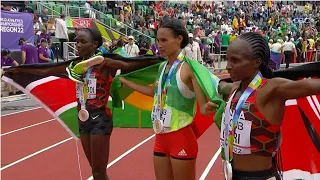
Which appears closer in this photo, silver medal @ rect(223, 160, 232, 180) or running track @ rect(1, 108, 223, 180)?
silver medal @ rect(223, 160, 232, 180)

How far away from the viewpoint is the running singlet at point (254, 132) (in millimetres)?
2598

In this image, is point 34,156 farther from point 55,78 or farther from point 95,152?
point 95,152

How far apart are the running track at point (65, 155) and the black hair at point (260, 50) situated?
138 inches

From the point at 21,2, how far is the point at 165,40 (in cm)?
1633

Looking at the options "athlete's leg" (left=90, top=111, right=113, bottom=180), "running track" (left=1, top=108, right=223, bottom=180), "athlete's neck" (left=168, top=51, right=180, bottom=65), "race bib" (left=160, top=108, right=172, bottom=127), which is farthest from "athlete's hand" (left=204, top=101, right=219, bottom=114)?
"running track" (left=1, top=108, right=223, bottom=180)

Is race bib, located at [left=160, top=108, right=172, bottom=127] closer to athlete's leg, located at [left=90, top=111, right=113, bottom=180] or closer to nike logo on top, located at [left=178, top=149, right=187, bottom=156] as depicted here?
nike logo on top, located at [left=178, top=149, right=187, bottom=156]

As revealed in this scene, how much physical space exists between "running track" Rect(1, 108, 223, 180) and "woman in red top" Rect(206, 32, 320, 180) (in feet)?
11.2

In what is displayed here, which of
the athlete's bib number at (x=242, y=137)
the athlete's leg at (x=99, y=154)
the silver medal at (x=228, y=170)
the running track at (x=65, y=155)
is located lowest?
the running track at (x=65, y=155)

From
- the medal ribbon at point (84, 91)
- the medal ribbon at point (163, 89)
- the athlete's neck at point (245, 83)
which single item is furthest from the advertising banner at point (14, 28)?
the athlete's neck at point (245, 83)

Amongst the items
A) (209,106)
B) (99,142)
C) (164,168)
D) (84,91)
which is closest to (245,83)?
(209,106)

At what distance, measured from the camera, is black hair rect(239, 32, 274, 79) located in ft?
8.71

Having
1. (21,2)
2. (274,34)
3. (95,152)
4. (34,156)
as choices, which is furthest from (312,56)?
(95,152)

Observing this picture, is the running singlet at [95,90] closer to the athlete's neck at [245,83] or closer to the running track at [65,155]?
the running track at [65,155]

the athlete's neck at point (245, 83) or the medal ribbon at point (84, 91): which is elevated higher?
the athlete's neck at point (245, 83)
